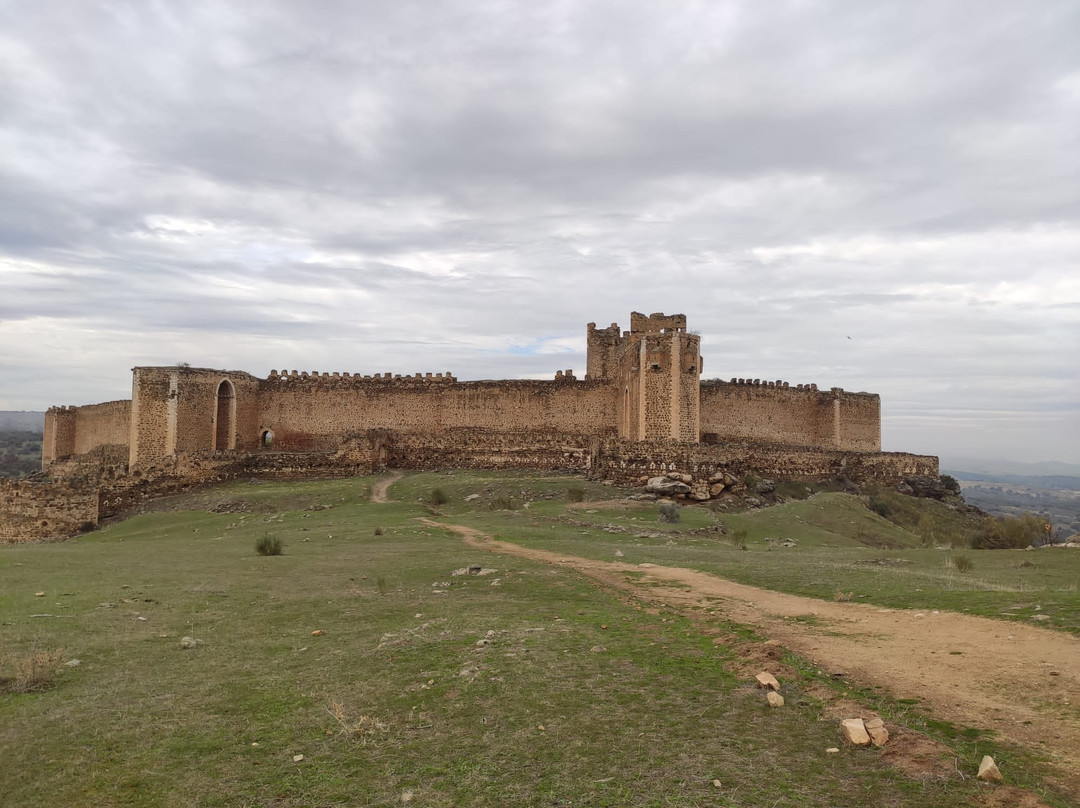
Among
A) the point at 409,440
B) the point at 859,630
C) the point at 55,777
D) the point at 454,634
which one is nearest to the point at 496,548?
the point at 454,634

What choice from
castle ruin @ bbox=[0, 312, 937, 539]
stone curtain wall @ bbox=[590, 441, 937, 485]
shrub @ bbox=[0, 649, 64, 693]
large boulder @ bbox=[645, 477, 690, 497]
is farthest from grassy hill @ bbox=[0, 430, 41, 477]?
shrub @ bbox=[0, 649, 64, 693]

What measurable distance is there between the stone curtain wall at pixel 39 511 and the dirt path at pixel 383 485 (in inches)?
337

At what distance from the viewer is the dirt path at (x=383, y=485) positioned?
2506 cm

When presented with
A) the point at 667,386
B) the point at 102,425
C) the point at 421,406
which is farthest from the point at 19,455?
the point at 667,386

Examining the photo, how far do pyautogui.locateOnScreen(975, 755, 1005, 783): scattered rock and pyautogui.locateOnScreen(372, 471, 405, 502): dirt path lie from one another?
21.6 meters

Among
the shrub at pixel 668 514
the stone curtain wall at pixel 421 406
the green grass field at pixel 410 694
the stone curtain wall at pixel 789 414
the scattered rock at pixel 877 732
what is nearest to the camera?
the green grass field at pixel 410 694

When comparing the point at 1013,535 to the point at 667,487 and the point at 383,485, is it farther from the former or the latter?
the point at 383,485

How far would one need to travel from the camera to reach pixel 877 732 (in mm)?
4785

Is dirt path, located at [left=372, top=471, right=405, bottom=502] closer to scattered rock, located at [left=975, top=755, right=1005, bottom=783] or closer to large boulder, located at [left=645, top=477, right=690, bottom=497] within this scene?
large boulder, located at [left=645, top=477, right=690, bottom=497]

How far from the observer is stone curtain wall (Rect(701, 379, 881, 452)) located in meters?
39.0

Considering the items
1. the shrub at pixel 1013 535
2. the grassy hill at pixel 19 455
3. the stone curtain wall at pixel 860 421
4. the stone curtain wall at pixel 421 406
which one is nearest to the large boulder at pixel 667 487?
the shrub at pixel 1013 535

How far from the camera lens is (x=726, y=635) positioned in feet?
24.7

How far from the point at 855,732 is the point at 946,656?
2.23 metres

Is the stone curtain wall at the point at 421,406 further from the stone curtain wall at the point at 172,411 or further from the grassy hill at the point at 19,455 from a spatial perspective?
the grassy hill at the point at 19,455
